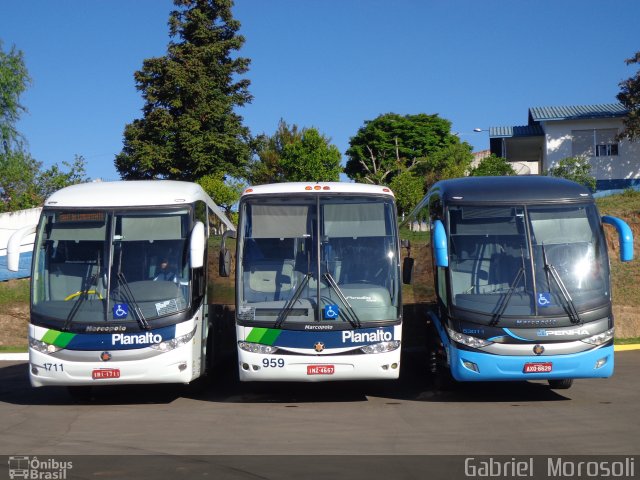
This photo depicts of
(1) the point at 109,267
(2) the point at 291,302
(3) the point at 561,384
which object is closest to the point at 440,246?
(2) the point at 291,302

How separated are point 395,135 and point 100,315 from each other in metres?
53.6

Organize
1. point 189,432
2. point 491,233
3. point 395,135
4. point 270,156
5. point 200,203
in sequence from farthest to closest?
point 395,135
point 270,156
point 200,203
point 491,233
point 189,432

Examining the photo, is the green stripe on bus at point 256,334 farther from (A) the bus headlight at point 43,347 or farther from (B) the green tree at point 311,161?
(B) the green tree at point 311,161

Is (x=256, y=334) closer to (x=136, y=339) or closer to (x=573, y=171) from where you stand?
(x=136, y=339)

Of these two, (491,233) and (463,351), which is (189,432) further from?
(491,233)

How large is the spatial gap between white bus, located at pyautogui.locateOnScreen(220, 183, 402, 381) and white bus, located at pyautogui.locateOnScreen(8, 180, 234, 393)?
0.78 m

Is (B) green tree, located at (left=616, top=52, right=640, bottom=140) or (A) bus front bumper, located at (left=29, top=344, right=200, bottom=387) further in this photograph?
(B) green tree, located at (left=616, top=52, right=640, bottom=140)

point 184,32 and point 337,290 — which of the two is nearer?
point 337,290

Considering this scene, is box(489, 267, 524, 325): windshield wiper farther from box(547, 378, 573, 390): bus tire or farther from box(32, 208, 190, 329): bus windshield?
box(32, 208, 190, 329): bus windshield

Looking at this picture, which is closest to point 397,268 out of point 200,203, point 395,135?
point 200,203

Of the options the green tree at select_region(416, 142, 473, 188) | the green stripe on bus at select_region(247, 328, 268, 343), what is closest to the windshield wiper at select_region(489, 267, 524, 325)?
the green stripe on bus at select_region(247, 328, 268, 343)

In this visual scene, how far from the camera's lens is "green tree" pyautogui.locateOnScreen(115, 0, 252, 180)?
39812 mm
